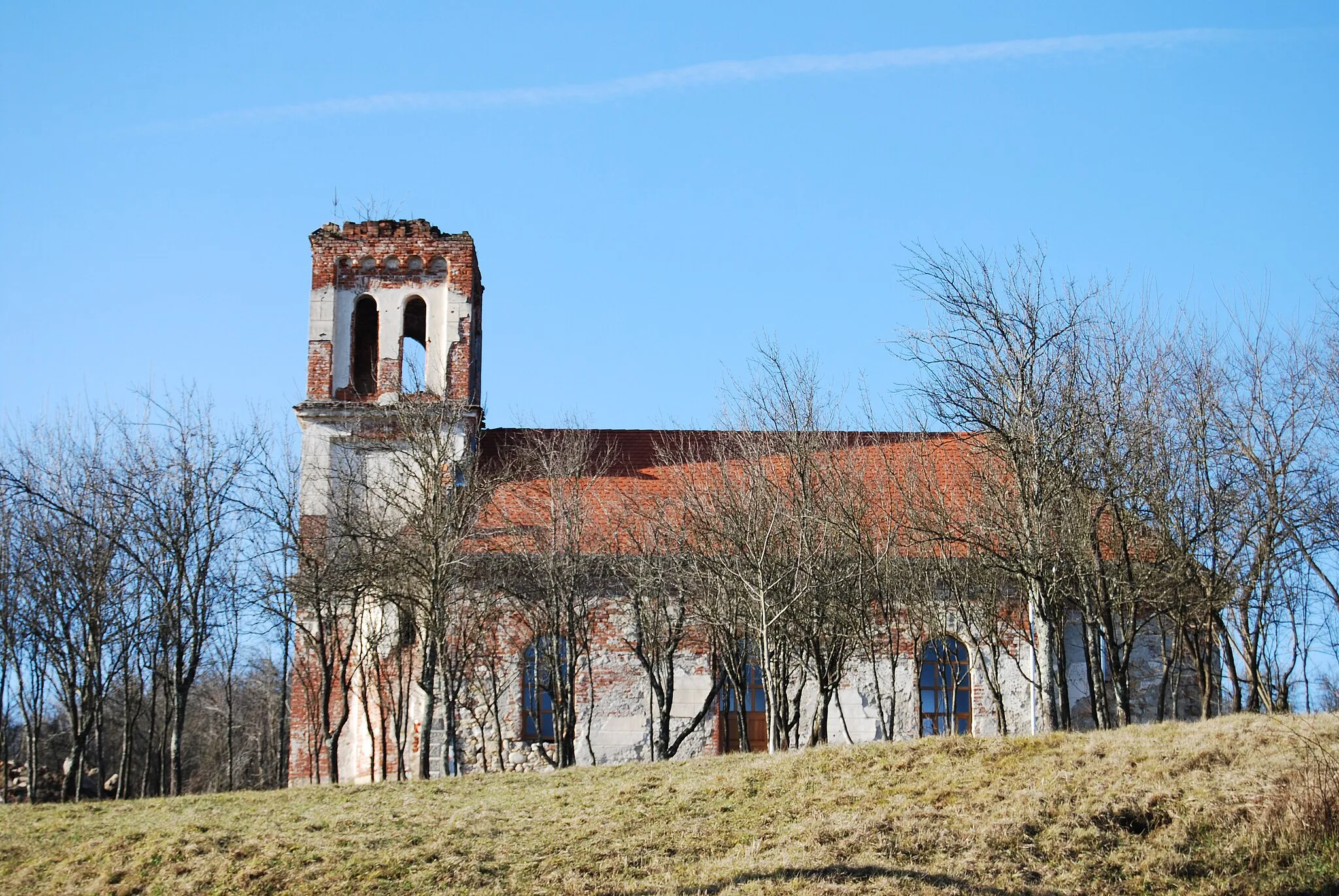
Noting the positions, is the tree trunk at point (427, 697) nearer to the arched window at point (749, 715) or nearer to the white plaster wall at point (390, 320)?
the arched window at point (749, 715)

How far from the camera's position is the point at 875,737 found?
75.8ft

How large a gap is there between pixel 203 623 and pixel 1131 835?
1696 centimetres

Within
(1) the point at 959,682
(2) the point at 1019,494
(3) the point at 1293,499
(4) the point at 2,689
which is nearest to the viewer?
(2) the point at 1019,494

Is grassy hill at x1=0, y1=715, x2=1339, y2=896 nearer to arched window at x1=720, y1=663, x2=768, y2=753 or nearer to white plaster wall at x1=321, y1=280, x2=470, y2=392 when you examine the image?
arched window at x1=720, y1=663, x2=768, y2=753

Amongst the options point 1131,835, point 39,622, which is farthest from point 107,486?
point 1131,835

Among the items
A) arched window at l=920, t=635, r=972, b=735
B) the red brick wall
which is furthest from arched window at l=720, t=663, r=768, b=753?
the red brick wall

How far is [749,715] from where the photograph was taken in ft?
77.2

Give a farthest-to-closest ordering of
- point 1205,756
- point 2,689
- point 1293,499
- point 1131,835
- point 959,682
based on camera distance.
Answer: point 2,689
point 959,682
point 1293,499
point 1205,756
point 1131,835

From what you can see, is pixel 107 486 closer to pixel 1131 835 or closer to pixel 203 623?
pixel 203 623

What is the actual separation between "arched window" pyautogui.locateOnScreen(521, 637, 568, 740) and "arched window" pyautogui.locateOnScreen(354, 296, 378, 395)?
699cm

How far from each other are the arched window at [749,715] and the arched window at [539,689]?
9.44 ft

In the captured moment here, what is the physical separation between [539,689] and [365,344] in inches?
349

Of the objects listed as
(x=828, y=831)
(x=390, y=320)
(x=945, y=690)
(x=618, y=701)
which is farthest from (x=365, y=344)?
(x=828, y=831)

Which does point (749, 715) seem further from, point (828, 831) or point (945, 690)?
point (828, 831)
